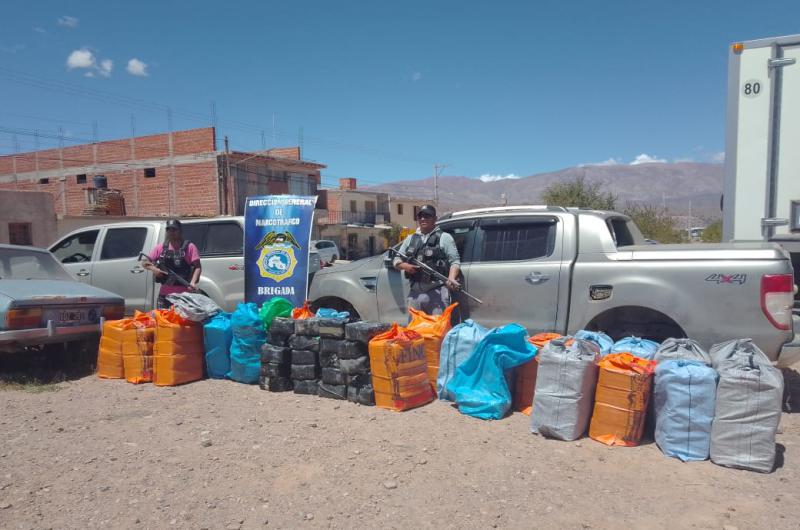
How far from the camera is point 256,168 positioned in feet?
128

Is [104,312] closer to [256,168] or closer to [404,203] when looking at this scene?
[256,168]

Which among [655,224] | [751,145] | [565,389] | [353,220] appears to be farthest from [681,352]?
[353,220]

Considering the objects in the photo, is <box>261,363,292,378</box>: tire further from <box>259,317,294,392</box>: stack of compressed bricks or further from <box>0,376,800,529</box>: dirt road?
<box>0,376,800,529</box>: dirt road

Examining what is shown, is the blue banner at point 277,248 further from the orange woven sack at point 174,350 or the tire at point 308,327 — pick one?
the tire at point 308,327

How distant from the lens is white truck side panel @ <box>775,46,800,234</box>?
213 inches

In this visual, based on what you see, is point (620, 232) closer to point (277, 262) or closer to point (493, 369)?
point (493, 369)

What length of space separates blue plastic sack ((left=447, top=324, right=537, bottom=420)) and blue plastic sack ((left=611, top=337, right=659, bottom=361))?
65 centimetres

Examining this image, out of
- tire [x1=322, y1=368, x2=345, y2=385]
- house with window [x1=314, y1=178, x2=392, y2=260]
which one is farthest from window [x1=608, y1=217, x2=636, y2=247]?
house with window [x1=314, y1=178, x2=392, y2=260]

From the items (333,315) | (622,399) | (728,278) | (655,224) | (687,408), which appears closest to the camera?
(687,408)

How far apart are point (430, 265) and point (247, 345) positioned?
1988 mm

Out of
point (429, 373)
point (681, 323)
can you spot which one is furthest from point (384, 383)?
point (681, 323)

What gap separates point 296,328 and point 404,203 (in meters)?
62.4

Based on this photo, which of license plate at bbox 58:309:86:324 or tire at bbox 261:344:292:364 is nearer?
tire at bbox 261:344:292:364

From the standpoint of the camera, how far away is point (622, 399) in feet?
13.0
